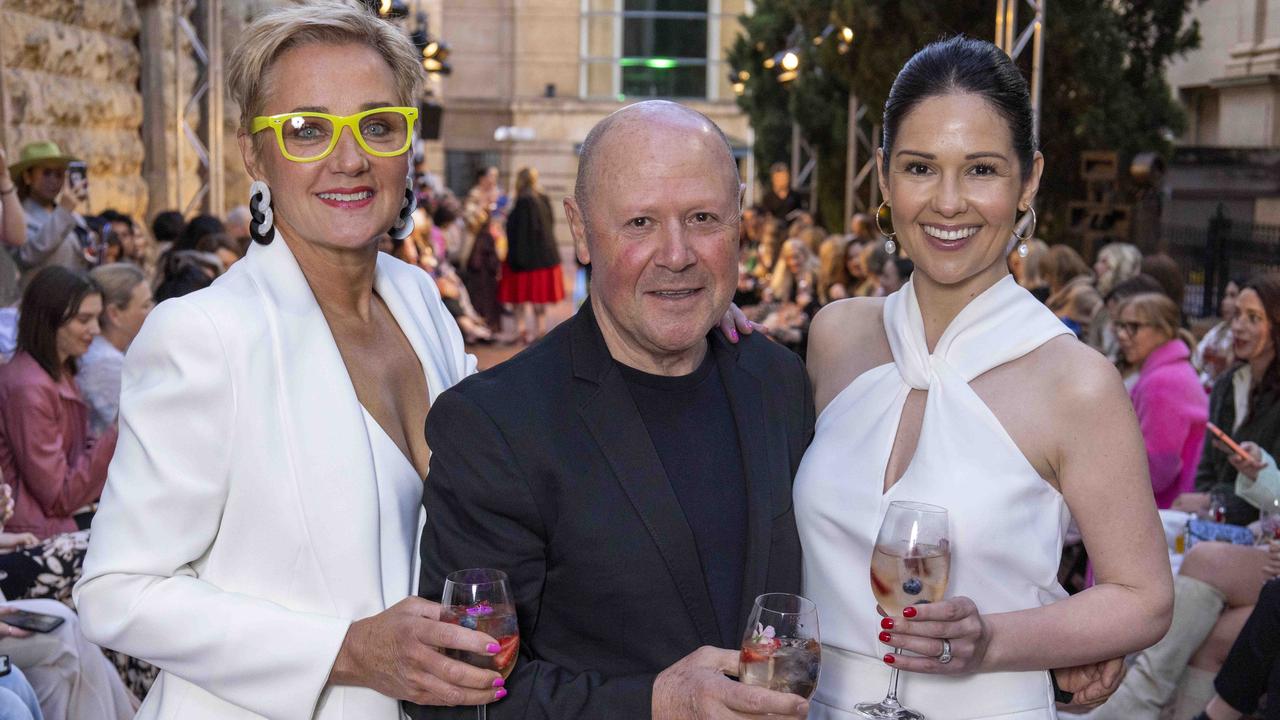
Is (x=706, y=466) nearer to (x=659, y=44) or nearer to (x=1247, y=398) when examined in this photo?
(x=1247, y=398)

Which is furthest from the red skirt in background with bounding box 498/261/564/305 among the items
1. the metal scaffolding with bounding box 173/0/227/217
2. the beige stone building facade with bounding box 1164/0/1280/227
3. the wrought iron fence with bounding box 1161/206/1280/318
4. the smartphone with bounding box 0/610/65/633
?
the smartphone with bounding box 0/610/65/633

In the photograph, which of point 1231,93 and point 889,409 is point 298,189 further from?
point 1231,93

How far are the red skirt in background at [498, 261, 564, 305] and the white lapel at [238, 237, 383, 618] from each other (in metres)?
14.8

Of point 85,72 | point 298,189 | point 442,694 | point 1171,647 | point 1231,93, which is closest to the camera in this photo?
point 442,694

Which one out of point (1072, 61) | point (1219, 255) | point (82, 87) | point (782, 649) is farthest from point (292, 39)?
point (1072, 61)

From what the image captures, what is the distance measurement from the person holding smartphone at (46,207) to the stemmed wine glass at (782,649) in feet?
22.8

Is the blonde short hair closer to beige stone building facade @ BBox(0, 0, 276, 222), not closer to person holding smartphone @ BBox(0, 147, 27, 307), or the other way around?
person holding smartphone @ BBox(0, 147, 27, 307)

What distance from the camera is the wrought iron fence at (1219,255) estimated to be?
11.7 meters

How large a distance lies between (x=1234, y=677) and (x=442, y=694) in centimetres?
419

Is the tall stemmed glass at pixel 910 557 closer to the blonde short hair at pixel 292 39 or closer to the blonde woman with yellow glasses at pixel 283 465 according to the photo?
the blonde woman with yellow glasses at pixel 283 465

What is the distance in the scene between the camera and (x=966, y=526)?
2764 millimetres

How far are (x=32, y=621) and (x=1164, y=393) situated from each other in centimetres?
525

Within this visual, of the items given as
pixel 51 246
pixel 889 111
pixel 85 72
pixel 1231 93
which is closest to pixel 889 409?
pixel 889 111

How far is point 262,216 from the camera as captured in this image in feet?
9.12
